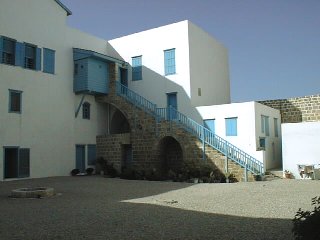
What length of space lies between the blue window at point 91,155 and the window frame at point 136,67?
18.0 feet

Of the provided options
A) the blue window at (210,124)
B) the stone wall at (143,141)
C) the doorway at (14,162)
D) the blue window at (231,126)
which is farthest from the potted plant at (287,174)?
the doorway at (14,162)

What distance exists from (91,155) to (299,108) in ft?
44.6

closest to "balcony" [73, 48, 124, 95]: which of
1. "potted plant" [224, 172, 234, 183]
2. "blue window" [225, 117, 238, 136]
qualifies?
"blue window" [225, 117, 238, 136]

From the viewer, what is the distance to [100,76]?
2211 cm

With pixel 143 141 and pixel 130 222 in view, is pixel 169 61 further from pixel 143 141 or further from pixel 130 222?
pixel 130 222

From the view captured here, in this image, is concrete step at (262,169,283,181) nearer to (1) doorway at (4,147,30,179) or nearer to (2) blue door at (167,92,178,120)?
(2) blue door at (167,92,178,120)

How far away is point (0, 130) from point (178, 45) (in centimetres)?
1154

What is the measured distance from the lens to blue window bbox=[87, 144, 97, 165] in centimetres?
2220

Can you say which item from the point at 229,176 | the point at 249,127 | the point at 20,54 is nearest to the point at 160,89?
the point at 249,127

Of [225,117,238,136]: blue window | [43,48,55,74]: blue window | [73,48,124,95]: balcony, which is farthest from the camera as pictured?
[73,48,124,95]: balcony

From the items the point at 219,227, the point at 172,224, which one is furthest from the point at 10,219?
the point at 219,227

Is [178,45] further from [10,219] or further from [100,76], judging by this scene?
[10,219]

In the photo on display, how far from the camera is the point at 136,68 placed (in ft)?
78.8

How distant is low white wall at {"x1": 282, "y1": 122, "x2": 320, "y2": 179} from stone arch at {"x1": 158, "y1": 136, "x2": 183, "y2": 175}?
6.26m
